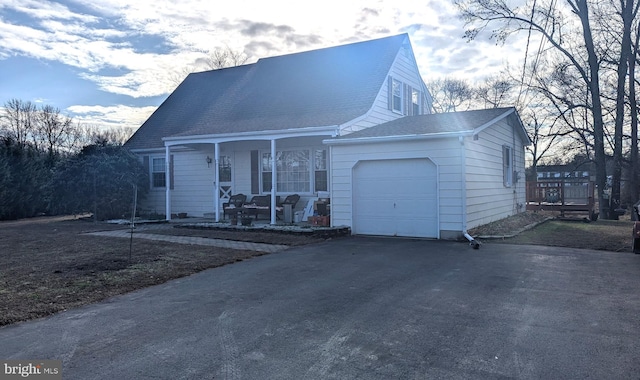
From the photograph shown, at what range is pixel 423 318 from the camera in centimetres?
472

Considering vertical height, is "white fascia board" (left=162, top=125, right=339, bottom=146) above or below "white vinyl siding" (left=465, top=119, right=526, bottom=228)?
above

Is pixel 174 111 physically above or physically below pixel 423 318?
above

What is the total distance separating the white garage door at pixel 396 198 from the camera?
11.3 meters

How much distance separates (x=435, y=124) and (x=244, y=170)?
25.8 ft

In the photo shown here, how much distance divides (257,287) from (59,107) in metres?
39.4

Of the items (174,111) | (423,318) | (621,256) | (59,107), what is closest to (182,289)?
(423,318)

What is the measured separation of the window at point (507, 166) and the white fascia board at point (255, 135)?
620cm

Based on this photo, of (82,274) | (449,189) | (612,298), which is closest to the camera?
(612,298)

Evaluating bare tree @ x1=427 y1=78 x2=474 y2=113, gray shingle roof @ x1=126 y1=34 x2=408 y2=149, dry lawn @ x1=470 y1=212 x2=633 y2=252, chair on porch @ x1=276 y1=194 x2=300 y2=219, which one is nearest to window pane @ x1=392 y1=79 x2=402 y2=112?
gray shingle roof @ x1=126 y1=34 x2=408 y2=149

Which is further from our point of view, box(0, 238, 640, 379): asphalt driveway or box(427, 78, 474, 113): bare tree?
box(427, 78, 474, 113): bare tree

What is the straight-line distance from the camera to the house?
1132cm

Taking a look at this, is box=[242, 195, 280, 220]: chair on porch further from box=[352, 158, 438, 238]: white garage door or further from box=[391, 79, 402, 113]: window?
box=[391, 79, 402, 113]: window

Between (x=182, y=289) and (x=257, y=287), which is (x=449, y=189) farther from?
(x=182, y=289)

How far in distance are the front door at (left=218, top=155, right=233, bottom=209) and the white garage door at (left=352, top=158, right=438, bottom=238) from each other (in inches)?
272
